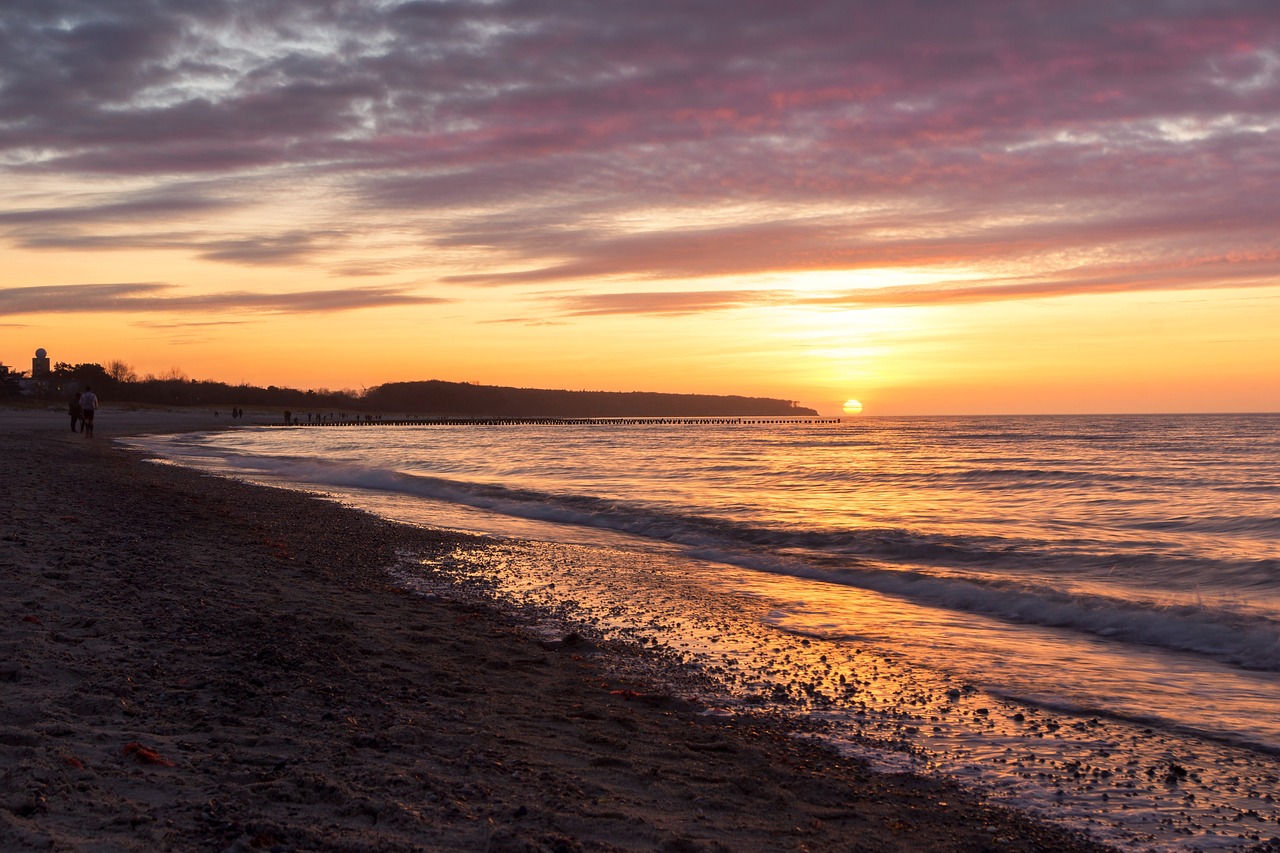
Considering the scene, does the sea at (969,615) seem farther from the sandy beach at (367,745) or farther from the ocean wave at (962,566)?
the sandy beach at (367,745)

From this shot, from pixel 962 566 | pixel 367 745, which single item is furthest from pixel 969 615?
pixel 367 745

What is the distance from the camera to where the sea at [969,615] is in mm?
5621

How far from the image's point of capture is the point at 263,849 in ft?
11.7

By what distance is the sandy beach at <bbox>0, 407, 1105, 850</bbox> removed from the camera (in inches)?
155

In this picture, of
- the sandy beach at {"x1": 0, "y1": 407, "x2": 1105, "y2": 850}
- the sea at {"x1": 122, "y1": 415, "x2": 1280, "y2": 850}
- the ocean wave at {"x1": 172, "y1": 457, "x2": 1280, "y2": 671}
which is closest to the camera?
the sandy beach at {"x1": 0, "y1": 407, "x2": 1105, "y2": 850}

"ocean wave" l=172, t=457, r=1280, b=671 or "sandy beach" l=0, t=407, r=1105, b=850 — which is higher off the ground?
"sandy beach" l=0, t=407, r=1105, b=850

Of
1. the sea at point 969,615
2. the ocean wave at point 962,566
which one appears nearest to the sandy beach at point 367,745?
the sea at point 969,615

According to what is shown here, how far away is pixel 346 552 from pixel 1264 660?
11535mm

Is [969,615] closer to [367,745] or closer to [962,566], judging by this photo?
[962,566]

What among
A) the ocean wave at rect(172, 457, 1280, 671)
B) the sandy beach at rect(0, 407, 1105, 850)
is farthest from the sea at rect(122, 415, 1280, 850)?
the sandy beach at rect(0, 407, 1105, 850)

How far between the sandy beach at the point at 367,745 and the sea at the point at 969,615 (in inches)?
29.3

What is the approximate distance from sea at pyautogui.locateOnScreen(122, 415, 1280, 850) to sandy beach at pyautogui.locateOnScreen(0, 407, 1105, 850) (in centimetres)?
74

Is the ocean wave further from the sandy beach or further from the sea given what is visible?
the sandy beach

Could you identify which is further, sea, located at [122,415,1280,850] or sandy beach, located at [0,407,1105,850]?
sea, located at [122,415,1280,850]
